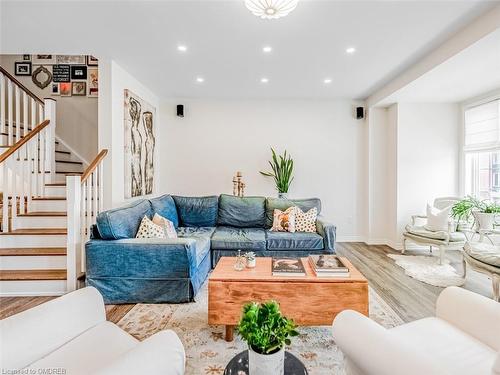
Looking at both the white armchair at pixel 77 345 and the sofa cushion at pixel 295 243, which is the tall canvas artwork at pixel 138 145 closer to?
the sofa cushion at pixel 295 243

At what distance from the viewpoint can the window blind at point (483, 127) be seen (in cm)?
428

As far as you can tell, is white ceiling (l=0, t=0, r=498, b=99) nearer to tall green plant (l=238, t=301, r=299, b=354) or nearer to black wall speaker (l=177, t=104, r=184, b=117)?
black wall speaker (l=177, t=104, r=184, b=117)

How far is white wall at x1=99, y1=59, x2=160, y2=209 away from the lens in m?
3.59

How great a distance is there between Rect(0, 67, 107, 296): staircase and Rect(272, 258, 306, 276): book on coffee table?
2.13m

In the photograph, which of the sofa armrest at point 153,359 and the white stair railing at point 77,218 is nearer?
the sofa armrest at point 153,359

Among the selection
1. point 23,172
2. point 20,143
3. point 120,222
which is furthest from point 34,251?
point 20,143

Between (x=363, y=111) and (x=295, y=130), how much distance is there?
51.6 inches

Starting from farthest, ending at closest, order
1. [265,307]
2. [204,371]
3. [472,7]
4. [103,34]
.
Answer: [103,34] < [472,7] < [204,371] < [265,307]

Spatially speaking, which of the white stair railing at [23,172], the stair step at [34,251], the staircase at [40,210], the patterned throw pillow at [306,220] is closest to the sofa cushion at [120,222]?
the staircase at [40,210]

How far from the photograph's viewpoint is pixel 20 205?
3678 mm

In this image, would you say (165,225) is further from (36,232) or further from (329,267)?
(329,267)

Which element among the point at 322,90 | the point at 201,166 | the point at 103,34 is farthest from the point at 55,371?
the point at 322,90

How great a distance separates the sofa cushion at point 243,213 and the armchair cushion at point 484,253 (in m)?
2.52

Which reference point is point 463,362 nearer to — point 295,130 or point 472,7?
point 472,7
